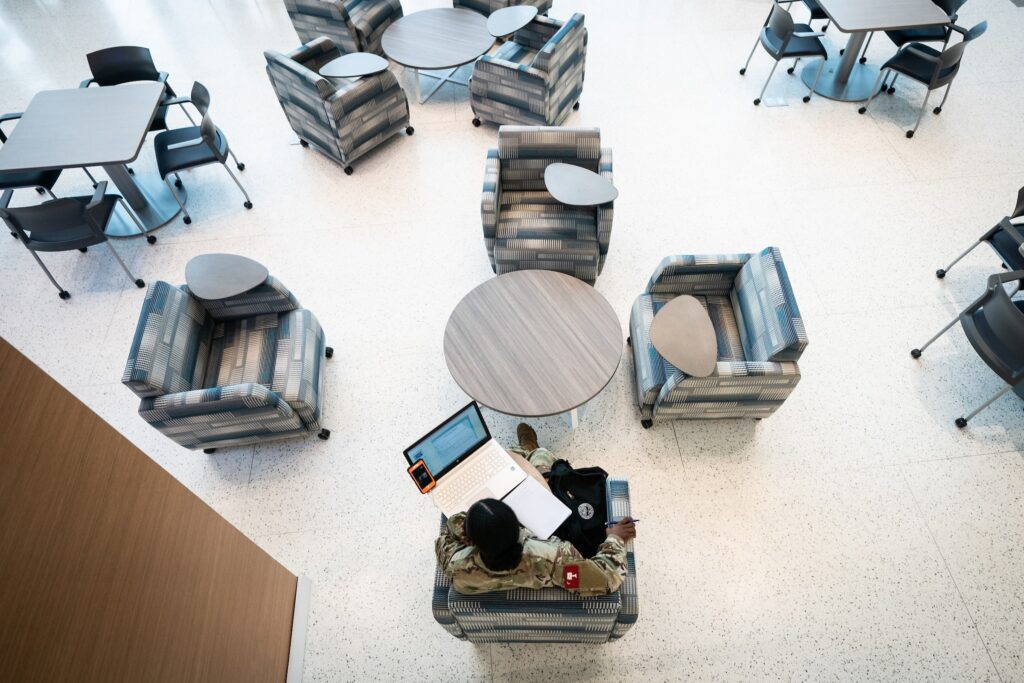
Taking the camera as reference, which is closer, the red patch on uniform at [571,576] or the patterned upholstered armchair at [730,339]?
the red patch on uniform at [571,576]

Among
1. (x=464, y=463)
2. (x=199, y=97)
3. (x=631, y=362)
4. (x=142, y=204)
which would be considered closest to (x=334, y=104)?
(x=199, y=97)

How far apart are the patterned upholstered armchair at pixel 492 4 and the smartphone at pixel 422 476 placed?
470 cm

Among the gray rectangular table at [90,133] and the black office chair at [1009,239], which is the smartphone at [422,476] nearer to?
the gray rectangular table at [90,133]

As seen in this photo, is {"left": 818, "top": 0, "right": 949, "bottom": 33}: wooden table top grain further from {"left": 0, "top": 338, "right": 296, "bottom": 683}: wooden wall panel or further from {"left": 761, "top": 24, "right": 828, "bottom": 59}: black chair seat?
{"left": 0, "top": 338, "right": 296, "bottom": 683}: wooden wall panel

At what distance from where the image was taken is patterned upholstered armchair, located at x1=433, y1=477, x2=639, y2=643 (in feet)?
7.49

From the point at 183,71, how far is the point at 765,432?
660cm

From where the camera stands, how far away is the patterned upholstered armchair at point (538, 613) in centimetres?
228

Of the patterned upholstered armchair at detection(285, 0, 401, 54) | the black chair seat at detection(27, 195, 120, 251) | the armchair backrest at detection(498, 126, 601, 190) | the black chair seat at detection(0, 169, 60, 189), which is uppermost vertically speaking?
the patterned upholstered armchair at detection(285, 0, 401, 54)

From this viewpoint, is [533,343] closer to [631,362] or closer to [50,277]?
[631,362]

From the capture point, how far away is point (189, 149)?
4520 millimetres

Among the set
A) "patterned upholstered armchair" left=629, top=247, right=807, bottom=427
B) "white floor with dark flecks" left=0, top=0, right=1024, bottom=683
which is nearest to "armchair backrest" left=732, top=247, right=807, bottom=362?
"patterned upholstered armchair" left=629, top=247, right=807, bottom=427

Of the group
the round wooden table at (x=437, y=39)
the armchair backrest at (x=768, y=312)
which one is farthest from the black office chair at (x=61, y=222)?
the armchair backrest at (x=768, y=312)

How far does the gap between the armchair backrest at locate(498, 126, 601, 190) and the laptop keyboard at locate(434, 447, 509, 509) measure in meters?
2.18

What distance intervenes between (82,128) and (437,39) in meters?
2.95
